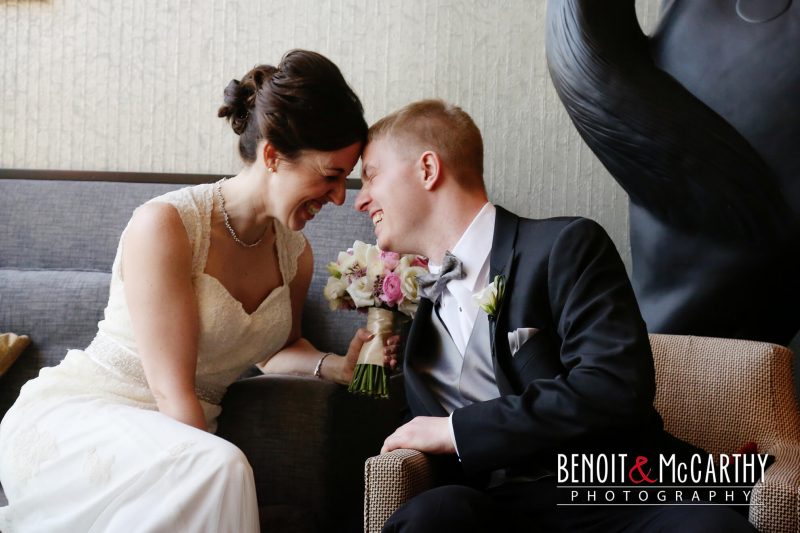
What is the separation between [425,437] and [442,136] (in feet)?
2.08

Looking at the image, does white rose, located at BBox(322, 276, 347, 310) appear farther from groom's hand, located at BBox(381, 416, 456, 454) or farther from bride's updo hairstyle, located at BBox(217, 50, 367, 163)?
groom's hand, located at BBox(381, 416, 456, 454)

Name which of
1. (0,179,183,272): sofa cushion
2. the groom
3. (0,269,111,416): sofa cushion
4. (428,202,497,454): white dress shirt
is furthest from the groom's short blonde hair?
(0,179,183,272): sofa cushion

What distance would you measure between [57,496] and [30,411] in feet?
0.92

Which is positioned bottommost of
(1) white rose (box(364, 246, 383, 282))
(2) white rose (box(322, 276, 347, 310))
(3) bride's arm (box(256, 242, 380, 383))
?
(3) bride's arm (box(256, 242, 380, 383))

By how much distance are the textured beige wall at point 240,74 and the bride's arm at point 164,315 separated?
3.80 feet

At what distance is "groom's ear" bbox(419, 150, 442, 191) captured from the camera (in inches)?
73.3

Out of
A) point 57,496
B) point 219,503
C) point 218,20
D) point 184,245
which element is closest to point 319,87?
point 184,245

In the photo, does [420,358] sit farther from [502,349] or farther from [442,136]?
[442,136]

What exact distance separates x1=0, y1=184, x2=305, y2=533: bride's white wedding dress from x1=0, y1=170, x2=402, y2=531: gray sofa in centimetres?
16

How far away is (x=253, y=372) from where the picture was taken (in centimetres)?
274

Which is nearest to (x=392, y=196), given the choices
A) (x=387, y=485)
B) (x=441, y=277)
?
(x=441, y=277)

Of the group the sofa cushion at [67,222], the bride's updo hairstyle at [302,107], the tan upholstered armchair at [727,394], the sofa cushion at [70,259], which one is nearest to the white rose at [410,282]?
the bride's updo hairstyle at [302,107]

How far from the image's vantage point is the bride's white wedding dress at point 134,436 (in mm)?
1754

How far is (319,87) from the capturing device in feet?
6.56
